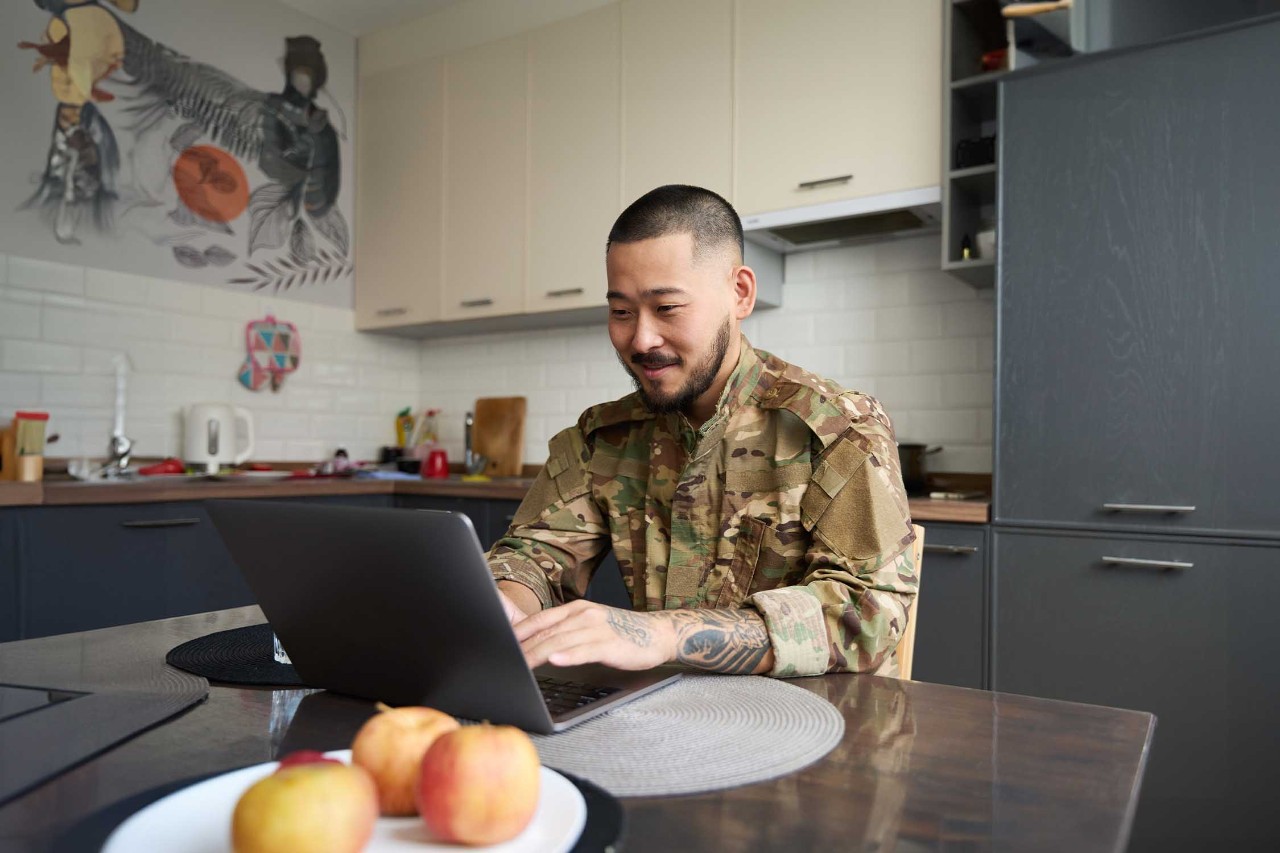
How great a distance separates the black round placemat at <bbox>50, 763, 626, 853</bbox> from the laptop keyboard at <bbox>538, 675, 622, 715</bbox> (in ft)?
0.70

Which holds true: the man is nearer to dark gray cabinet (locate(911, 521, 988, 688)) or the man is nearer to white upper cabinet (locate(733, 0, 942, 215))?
dark gray cabinet (locate(911, 521, 988, 688))

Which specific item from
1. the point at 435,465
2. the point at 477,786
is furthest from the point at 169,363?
the point at 477,786

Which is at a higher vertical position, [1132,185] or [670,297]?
[1132,185]

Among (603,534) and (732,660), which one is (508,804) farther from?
(603,534)

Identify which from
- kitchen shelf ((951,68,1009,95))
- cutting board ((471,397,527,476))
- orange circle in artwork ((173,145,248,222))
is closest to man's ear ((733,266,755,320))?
kitchen shelf ((951,68,1009,95))

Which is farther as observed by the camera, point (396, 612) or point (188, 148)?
point (188, 148)

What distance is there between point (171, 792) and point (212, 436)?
299cm

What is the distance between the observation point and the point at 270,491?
2924mm

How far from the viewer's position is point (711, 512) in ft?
4.88

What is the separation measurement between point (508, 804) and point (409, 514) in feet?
0.87

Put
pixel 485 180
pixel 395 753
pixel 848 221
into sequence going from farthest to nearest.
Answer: pixel 485 180, pixel 848 221, pixel 395 753

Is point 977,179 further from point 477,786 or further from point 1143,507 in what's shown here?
point 477,786

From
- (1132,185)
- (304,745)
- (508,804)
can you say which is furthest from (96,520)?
(1132,185)

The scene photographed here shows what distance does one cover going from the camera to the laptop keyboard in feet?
2.83
